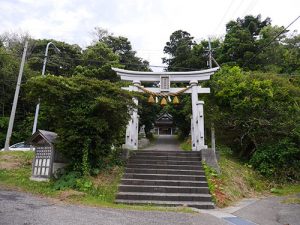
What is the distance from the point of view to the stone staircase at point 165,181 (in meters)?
8.47

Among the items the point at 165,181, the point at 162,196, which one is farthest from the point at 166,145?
the point at 162,196

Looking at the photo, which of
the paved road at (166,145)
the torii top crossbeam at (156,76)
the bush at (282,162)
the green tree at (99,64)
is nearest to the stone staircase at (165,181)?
the bush at (282,162)

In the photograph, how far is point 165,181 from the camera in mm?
9430

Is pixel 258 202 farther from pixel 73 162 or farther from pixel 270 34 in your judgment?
pixel 270 34

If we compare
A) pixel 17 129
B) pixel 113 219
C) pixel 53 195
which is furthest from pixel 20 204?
pixel 17 129

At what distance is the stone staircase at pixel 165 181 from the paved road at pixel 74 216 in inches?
58.6

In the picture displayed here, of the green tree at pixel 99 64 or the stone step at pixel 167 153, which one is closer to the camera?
the stone step at pixel 167 153

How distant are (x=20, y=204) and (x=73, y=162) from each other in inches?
111

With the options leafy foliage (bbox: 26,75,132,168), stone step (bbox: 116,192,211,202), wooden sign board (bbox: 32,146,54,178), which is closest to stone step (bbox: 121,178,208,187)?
stone step (bbox: 116,192,211,202)

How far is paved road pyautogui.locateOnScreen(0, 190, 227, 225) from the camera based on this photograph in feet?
18.0

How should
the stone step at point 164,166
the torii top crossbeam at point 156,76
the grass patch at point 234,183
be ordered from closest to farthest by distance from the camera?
the grass patch at point 234,183 → the stone step at point 164,166 → the torii top crossbeam at point 156,76

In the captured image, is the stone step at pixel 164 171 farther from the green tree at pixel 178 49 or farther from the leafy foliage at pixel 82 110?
the green tree at pixel 178 49

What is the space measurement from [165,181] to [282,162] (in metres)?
5.66

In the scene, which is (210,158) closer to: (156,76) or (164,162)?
(164,162)
